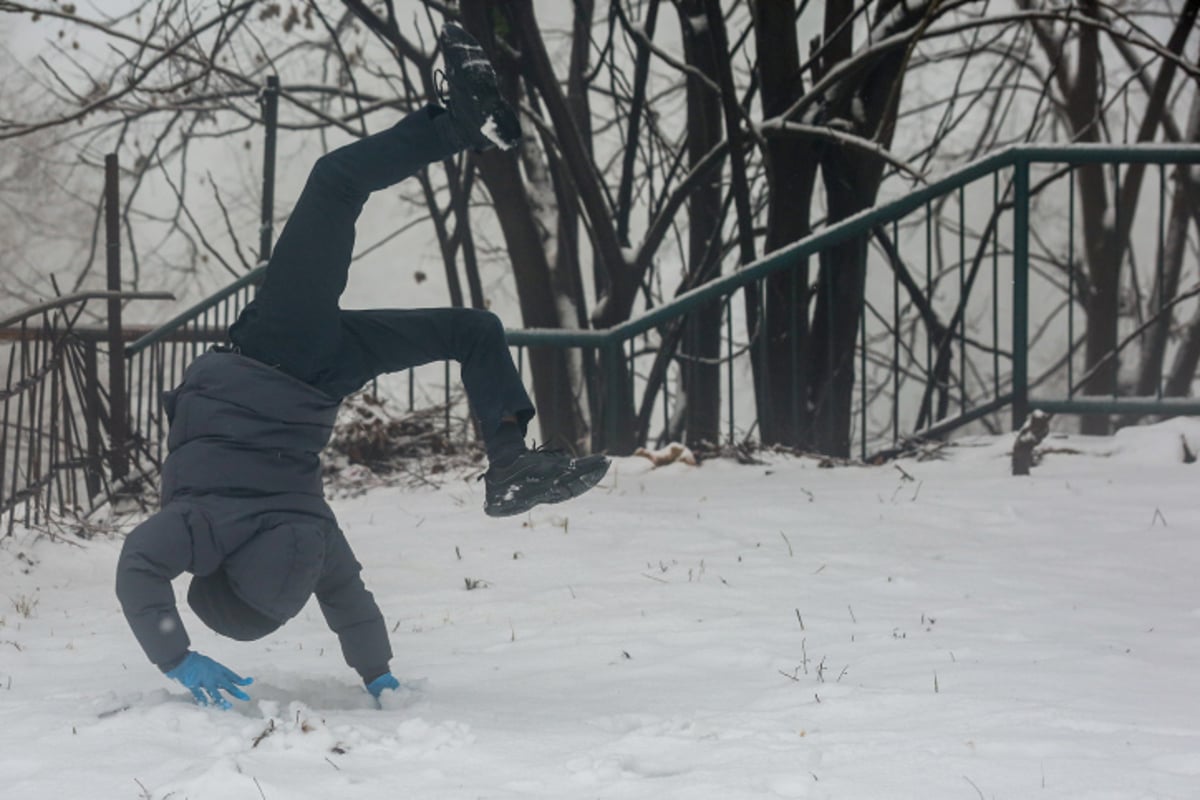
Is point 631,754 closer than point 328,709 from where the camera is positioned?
Yes

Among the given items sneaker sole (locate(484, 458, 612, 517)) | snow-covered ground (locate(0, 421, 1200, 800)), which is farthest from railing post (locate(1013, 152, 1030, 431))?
sneaker sole (locate(484, 458, 612, 517))

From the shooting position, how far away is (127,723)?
10.9 feet

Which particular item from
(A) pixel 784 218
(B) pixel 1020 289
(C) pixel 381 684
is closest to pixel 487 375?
(C) pixel 381 684

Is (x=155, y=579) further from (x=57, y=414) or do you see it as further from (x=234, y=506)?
(x=57, y=414)

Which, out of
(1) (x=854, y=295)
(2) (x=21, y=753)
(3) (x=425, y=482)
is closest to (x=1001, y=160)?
(1) (x=854, y=295)

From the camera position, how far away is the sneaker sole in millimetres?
3721

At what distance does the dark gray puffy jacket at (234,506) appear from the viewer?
3342 mm

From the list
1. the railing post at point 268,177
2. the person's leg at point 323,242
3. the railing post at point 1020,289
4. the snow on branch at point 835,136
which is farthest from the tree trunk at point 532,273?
the person's leg at point 323,242

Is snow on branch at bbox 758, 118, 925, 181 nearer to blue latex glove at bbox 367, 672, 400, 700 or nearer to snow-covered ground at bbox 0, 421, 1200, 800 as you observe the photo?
snow-covered ground at bbox 0, 421, 1200, 800

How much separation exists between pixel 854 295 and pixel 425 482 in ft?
9.52

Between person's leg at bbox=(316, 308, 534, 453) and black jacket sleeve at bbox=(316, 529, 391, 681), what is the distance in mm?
466

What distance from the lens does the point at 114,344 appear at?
844 centimetres

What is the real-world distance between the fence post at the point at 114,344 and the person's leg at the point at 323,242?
442 centimetres

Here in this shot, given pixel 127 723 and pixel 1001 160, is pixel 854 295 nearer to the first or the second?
pixel 1001 160
